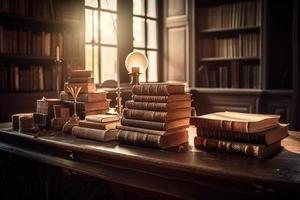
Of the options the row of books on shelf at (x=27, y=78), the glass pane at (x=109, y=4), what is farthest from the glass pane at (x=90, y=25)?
the row of books on shelf at (x=27, y=78)

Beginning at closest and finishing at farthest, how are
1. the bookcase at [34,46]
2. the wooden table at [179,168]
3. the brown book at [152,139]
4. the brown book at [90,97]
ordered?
1. the wooden table at [179,168]
2. the brown book at [152,139]
3. the brown book at [90,97]
4. the bookcase at [34,46]

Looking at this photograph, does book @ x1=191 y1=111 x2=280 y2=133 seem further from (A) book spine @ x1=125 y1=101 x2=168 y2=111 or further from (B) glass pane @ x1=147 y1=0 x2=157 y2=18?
(B) glass pane @ x1=147 y1=0 x2=157 y2=18

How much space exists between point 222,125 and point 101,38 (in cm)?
313

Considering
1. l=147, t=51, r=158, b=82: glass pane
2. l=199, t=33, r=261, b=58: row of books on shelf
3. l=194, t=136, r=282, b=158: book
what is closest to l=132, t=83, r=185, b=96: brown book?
l=194, t=136, r=282, b=158: book

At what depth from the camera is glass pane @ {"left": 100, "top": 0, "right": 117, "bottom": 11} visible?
14.1 ft

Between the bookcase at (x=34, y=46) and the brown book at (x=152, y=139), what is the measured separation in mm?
2031

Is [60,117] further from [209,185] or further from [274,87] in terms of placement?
[274,87]

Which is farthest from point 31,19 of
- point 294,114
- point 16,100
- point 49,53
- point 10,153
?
point 294,114

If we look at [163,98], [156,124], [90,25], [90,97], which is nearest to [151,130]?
[156,124]

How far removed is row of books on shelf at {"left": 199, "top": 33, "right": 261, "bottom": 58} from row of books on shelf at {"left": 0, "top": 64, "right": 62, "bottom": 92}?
7.00 ft

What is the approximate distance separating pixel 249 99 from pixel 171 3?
1770mm

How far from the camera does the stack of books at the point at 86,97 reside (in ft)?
6.54

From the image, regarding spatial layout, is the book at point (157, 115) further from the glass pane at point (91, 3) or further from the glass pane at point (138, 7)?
the glass pane at point (138, 7)

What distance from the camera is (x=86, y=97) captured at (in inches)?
78.2
